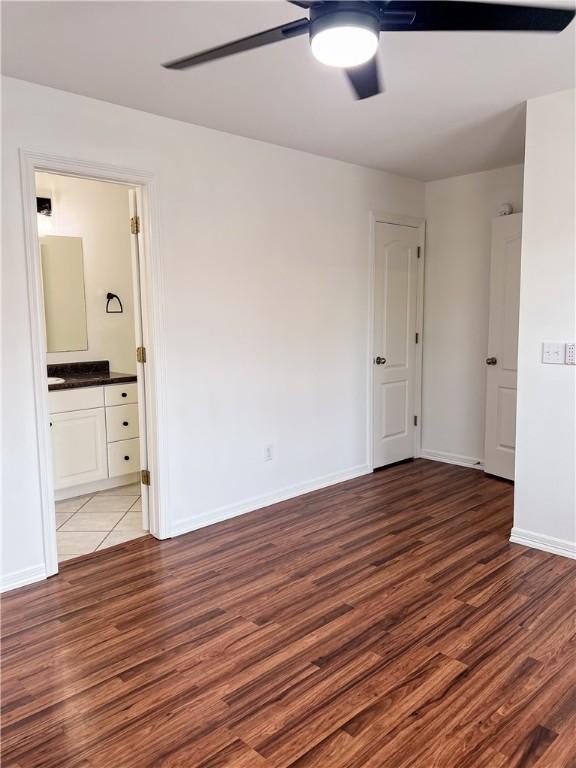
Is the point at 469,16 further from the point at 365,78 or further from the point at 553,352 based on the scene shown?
the point at 553,352

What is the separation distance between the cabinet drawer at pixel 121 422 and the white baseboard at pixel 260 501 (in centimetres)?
119

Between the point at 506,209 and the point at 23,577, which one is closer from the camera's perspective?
the point at 23,577

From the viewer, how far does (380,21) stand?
1.66 meters

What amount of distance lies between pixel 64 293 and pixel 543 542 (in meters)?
3.94

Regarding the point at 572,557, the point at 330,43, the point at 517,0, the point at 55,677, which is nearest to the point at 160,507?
the point at 55,677

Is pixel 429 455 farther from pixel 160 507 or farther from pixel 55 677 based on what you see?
pixel 55 677

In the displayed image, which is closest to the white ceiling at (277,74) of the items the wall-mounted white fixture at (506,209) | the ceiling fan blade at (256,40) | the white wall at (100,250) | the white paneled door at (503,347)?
the ceiling fan blade at (256,40)

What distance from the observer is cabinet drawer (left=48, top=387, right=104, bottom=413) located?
4074 mm

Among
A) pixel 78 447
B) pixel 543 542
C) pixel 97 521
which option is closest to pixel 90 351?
pixel 78 447

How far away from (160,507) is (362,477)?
1.87 metres

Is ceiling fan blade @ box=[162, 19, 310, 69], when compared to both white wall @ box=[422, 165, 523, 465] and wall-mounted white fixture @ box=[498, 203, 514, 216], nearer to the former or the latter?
wall-mounted white fixture @ box=[498, 203, 514, 216]

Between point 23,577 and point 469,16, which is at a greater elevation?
point 469,16

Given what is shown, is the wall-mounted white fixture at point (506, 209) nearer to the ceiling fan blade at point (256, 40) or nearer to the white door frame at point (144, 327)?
the white door frame at point (144, 327)

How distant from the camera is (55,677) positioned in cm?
220
